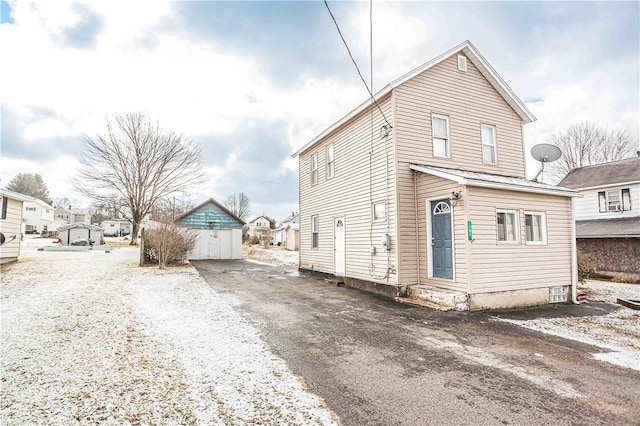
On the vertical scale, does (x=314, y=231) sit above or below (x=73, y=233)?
below

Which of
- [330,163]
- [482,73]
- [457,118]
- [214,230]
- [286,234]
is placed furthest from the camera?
[286,234]

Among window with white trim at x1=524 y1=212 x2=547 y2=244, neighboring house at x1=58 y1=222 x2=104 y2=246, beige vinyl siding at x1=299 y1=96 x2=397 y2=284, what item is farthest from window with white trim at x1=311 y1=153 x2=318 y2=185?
neighboring house at x1=58 y1=222 x2=104 y2=246

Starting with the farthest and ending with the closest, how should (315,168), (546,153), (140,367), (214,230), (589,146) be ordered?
1. (589,146)
2. (214,230)
3. (315,168)
4. (546,153)
5. (140,367)

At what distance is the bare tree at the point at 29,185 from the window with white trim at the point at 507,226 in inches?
2954

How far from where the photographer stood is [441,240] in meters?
8.74

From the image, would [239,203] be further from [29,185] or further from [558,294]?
[558,294]

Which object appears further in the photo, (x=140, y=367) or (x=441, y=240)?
(x=441, y=240)

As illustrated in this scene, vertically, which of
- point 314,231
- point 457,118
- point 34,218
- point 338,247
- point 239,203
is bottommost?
point 338,247

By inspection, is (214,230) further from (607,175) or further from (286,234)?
(607,175)

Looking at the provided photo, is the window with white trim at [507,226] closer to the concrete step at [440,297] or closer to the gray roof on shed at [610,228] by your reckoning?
the concrete step at [440,297]

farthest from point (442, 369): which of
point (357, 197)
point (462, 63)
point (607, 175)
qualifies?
point (607, 175)

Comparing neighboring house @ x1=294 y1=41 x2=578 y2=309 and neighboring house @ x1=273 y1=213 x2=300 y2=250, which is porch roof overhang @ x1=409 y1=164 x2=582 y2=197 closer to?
neighboring house @ x1=294 y1=41 x2=578 y2=309

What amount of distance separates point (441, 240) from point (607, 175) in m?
Answer: 15.5

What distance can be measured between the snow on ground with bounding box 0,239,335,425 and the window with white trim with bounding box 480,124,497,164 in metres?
8.96
